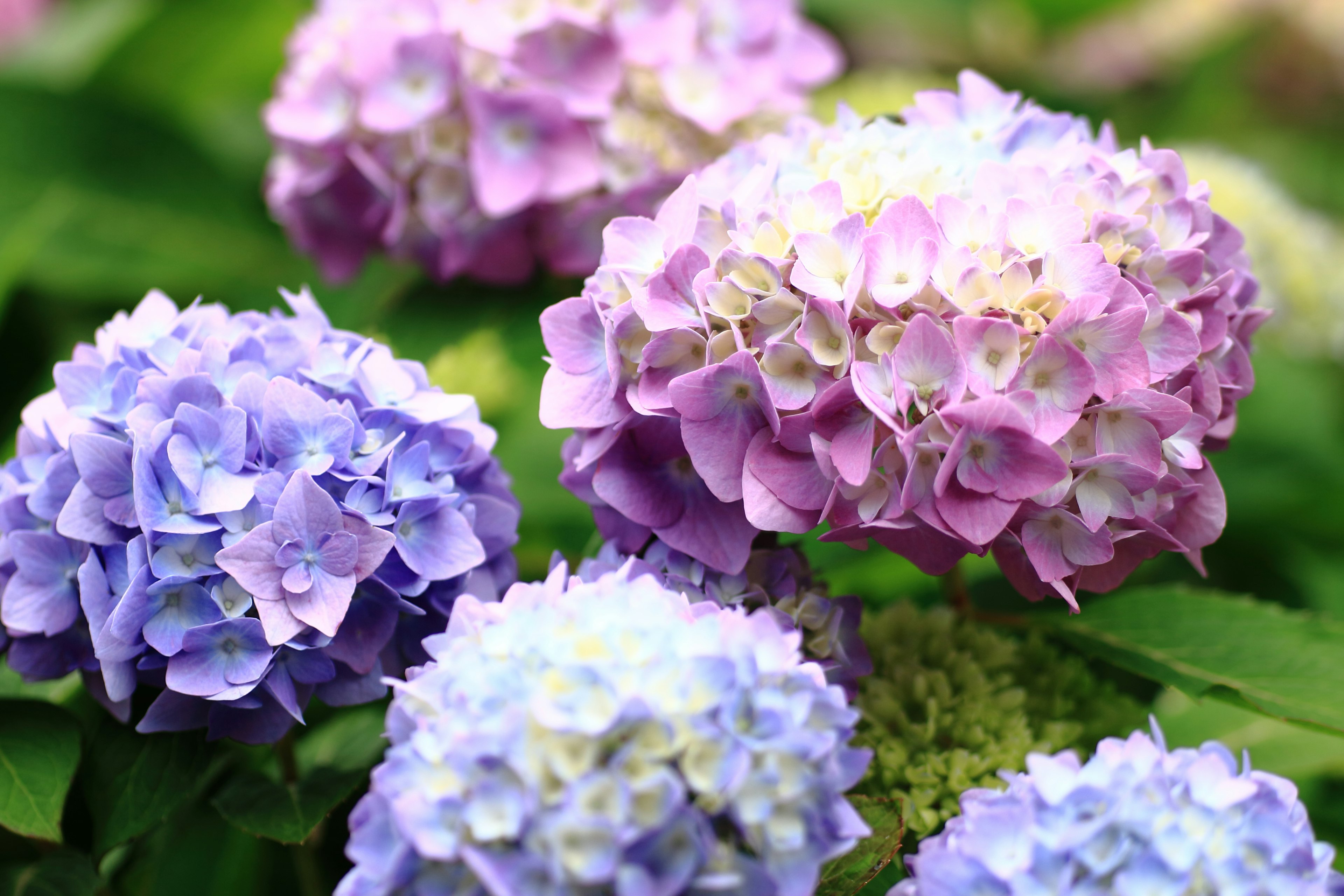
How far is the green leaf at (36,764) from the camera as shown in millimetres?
494

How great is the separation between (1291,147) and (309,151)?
1584mm

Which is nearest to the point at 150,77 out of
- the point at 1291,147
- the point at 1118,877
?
the point at 1118,877

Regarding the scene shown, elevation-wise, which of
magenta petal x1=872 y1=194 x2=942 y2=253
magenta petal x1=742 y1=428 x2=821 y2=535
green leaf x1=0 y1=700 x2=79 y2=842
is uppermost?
magenta petal x1=872 y1=194 x2=942 y2=253

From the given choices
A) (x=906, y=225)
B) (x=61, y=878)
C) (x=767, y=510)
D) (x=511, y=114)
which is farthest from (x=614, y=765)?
(x=511, y=114)

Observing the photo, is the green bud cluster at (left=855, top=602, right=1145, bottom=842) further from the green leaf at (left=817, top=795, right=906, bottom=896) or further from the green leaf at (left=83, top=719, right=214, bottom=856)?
the green leaf at (left=83, top=719, right=214, bottom=856)

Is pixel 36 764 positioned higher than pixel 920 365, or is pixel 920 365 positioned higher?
pixel 920 365

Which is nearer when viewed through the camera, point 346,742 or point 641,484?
point 641,484

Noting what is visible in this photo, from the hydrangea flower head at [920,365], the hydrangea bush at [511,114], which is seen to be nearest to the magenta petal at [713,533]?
the hydrangea flower head at [920,365]

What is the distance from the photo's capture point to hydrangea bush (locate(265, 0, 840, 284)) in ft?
2.55

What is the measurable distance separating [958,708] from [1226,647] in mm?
177

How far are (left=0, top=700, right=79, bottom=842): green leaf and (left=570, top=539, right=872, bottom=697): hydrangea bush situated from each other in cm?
25

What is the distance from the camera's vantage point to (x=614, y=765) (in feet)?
1.13

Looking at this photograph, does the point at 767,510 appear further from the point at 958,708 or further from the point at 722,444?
the point at 958,708

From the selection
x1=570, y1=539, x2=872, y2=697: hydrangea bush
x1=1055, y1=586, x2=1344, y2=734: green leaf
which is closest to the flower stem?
x1=570, y1=539, x2=872, y2=697: hydrangea bush
